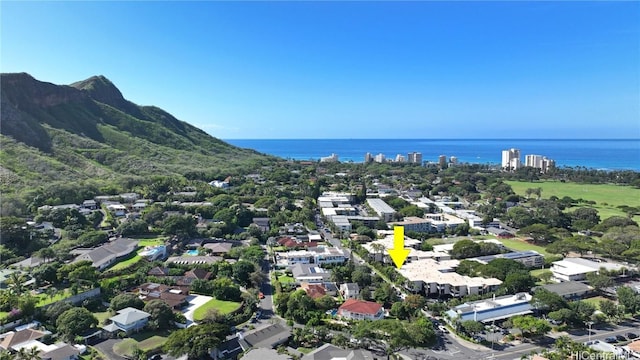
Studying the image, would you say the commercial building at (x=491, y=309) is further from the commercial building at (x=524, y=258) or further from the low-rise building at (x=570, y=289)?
the commercial building at (x=524, y=258)

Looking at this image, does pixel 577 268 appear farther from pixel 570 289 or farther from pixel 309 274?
pixel 309 274

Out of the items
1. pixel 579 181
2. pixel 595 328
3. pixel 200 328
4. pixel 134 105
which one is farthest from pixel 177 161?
pixel 579 181

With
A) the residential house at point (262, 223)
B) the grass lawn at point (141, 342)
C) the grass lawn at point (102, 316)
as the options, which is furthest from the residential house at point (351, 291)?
the residential house at point (262, 223)

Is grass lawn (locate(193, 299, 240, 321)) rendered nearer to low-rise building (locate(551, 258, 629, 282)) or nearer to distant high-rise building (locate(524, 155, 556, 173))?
low-rise building (locate(551, 258, 629, 282))

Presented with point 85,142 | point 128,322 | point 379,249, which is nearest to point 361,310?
point 379,249

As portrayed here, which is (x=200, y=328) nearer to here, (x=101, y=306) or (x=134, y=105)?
(x=101, y=306)

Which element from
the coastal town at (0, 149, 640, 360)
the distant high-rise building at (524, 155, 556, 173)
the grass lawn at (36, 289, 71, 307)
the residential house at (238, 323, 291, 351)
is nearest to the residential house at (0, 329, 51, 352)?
the coastal town at (0, 149, 640, 360)
